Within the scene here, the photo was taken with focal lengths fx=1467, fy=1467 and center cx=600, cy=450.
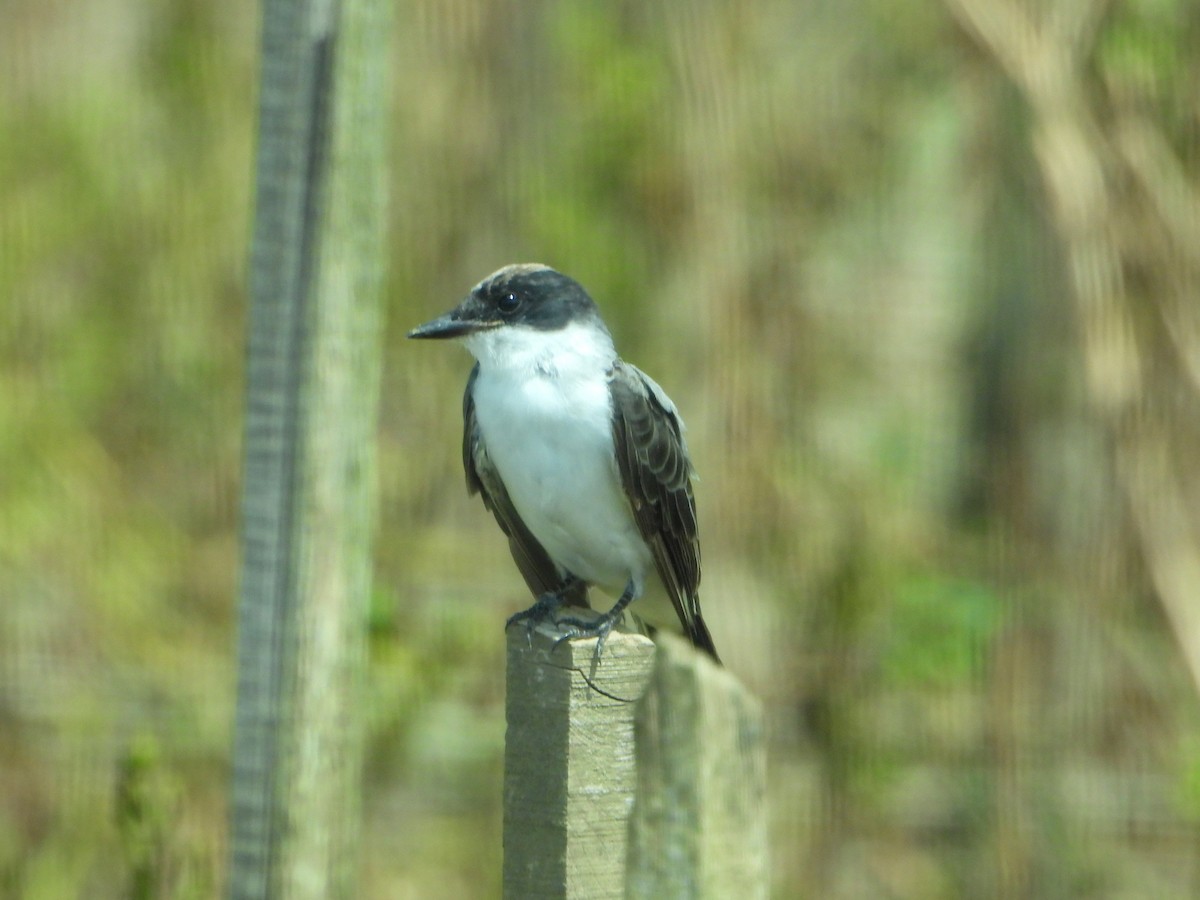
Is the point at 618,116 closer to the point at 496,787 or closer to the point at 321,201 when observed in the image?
the point at 496,787

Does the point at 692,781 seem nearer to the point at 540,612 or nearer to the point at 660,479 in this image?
the point at 540,612

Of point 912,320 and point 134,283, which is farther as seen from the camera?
point 912,320

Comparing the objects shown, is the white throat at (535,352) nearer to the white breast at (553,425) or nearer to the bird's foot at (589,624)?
the white breast at (553,425)

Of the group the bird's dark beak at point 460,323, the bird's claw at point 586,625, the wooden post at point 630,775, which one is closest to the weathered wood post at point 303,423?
the wooden post at point 630,775

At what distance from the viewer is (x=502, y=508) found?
10.9 feet

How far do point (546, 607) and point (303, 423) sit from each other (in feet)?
3.76

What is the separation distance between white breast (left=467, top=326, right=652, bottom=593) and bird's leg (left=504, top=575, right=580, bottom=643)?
0.51 feet

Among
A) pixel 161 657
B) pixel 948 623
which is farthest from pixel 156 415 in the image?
pixel 948 623

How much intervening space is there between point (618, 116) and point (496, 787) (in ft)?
7.89

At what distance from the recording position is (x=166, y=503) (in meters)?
5.16

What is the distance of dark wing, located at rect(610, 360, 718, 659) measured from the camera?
308cm

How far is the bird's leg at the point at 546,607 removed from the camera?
2.84 metres

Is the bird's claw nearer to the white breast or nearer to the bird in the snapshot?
the bird

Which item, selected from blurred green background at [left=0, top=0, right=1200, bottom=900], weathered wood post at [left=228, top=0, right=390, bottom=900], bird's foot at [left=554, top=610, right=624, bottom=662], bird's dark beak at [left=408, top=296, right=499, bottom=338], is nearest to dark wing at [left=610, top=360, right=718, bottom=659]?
bird's foot at [left=554, top=610, right=624, bottom=662]
